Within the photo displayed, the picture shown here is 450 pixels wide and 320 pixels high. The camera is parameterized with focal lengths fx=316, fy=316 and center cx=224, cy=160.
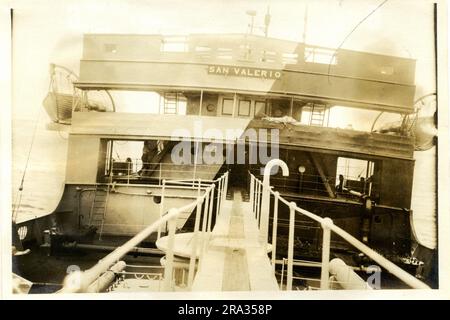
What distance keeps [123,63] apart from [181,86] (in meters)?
0.77

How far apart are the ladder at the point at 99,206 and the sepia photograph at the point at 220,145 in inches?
0.7

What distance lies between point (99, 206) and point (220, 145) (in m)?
1.62

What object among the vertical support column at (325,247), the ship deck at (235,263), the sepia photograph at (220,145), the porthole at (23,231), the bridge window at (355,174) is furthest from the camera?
the bridge window at (355,174)

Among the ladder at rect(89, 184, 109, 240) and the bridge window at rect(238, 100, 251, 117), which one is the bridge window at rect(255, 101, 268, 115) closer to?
the bridge window at rect(238, 100, 251, 117)

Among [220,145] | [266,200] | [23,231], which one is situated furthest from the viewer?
[220,145]

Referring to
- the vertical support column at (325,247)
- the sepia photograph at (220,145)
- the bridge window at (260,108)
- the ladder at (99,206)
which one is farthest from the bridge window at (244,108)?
the vertical support column at (325,247)

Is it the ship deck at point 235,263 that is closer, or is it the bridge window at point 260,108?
the ship deck at point 235,263

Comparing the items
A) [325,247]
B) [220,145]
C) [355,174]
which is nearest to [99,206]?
[220,145]

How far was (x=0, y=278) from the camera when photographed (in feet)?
6.93

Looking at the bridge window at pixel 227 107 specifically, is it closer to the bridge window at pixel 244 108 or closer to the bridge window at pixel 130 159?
the bridge window at pixel 244 108

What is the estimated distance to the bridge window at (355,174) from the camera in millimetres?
4211

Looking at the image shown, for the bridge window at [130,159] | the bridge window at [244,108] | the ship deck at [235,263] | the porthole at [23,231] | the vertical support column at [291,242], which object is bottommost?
the porthole at [23,231]

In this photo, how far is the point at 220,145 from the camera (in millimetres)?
3740

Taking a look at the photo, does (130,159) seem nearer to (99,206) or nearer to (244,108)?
(99,206)
